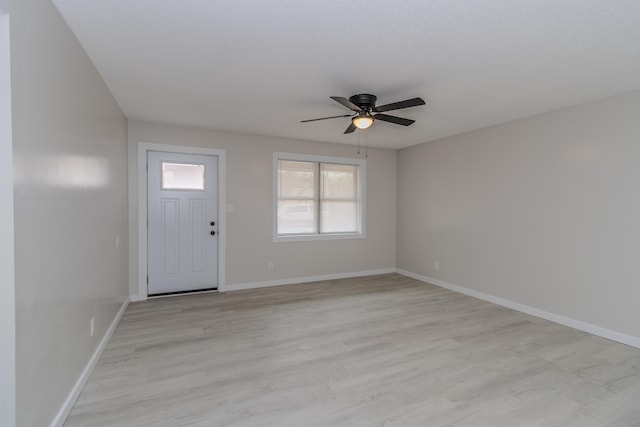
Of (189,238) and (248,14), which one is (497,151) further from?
(189,238)

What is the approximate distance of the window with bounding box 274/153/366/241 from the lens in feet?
17.1

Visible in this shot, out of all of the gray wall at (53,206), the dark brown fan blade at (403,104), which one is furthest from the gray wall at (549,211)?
the gray wall at (53,206)

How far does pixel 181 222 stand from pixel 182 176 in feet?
2.26

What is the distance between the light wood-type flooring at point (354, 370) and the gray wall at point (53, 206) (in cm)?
46

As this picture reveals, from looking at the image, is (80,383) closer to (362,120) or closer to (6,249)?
(6,249)

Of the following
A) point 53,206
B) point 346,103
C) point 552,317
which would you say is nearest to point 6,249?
point 53,206

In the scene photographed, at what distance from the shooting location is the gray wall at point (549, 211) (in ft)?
10.0

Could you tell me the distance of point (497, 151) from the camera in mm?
4219

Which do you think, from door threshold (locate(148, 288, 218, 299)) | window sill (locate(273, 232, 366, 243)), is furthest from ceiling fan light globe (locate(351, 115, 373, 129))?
door threshold (locate(148, 288, 218, 299))

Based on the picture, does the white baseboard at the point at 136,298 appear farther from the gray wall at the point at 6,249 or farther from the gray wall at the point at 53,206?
the gray wall at the point at 6,249

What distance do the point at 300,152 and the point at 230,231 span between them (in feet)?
5.83

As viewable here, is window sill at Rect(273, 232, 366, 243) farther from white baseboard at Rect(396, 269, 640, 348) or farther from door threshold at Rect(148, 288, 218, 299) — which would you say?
white baseboard at Rect(396, 269, 640, 348)

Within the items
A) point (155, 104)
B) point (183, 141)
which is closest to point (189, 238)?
point (183, 141)

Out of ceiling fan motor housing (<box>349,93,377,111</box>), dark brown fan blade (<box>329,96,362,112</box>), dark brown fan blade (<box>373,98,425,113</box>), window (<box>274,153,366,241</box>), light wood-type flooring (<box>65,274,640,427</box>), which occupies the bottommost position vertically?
light wood-type flooring (<box>65,274,640,427</box>)
